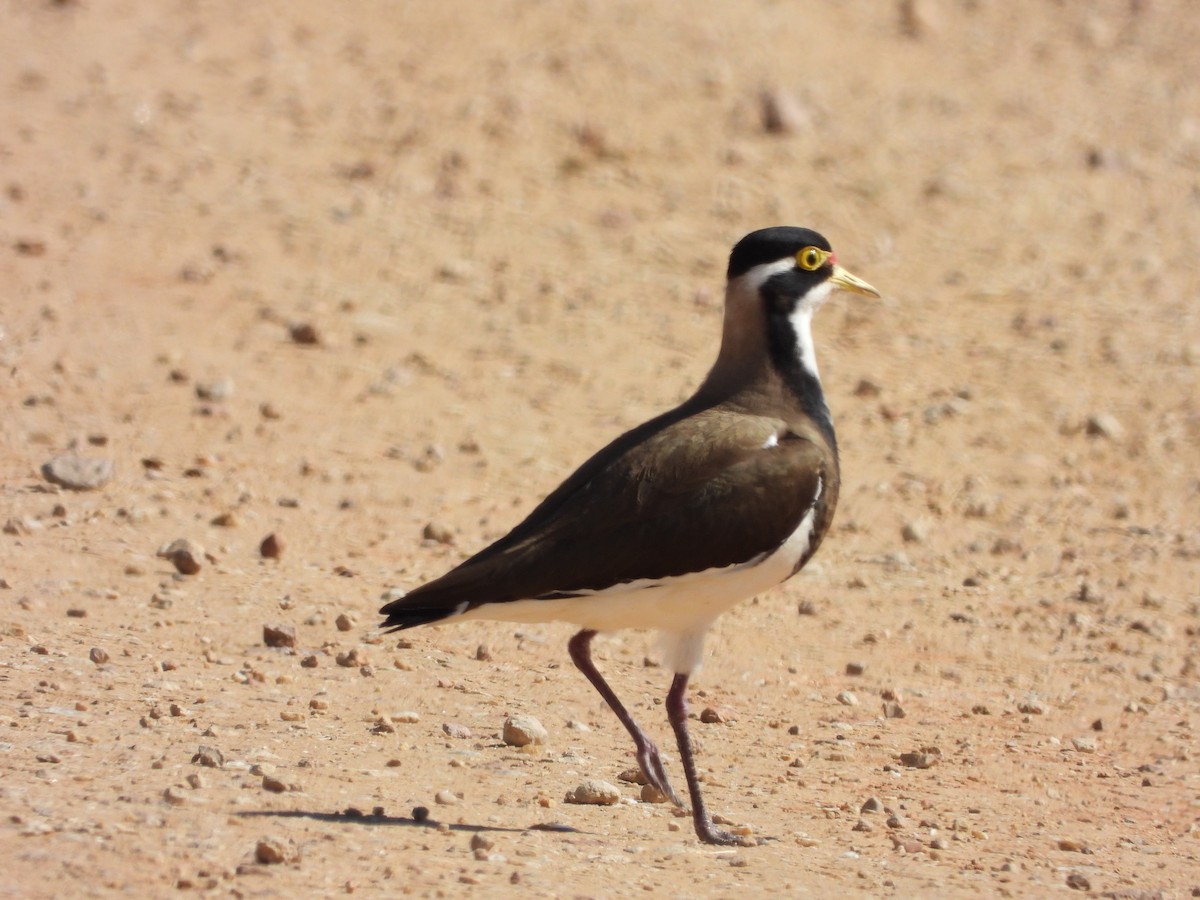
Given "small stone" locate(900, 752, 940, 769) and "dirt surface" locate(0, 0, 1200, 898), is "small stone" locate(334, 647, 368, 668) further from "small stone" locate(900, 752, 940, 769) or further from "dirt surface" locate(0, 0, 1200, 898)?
"small stone" locate(900, 752, 940, 769)

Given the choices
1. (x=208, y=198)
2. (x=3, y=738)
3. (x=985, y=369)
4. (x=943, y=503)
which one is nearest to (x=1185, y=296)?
(x=985, y=369)

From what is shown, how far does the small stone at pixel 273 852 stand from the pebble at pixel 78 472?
4.66 metres

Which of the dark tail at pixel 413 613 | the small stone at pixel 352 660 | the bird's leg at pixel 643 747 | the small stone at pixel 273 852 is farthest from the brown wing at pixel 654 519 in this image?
the small stone at pixel 352 660

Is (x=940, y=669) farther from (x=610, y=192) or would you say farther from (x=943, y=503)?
(x=610, y=192)

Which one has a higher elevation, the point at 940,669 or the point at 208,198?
the point at 208,198

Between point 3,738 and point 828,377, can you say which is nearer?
point 3,738

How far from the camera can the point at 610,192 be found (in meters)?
14.7

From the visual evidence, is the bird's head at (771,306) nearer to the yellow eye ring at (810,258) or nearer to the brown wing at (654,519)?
the yellow eye ring at (810,258)

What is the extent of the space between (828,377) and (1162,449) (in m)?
2.34

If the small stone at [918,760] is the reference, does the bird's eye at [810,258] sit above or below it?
above

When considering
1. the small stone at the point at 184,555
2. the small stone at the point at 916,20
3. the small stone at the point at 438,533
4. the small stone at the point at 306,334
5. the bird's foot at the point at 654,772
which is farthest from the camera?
the small stone at the point at 916,20

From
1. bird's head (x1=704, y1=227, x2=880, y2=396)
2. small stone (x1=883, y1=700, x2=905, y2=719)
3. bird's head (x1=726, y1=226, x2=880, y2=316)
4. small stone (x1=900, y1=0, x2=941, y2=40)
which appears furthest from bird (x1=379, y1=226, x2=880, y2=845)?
small stone (x1=900, y1=0, x2=941, y2=40)

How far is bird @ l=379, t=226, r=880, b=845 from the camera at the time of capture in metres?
6.66

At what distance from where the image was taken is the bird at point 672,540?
666 centimetres
